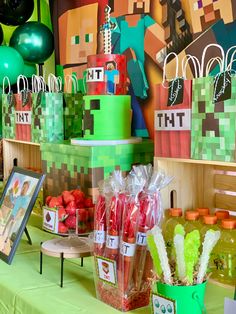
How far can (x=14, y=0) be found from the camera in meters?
2.70

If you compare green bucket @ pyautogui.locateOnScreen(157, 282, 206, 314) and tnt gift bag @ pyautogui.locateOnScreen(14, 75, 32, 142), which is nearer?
green bucket @ pyautogui.locateOnScreen(157, 282, 206, 314)

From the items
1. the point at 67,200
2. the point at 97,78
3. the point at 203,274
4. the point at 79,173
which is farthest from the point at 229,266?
the point at 97,78

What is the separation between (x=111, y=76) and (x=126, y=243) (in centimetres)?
89

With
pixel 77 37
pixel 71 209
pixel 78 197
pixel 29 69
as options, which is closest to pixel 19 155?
pixel 29 69

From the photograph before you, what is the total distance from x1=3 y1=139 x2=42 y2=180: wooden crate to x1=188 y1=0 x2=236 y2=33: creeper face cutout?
1.31 metres

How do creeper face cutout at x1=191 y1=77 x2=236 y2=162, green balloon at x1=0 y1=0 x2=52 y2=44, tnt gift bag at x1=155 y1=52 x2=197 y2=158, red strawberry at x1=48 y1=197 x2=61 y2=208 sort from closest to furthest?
creeper face cutout at x1=191 y1=77 x2=236 y2=162 → tnt gift bag at x1=155 y1=52 x2=197 y2=158 → red strawberry at x1=48 y1=197 x2=61 y2=208 → green balloon at x1=0 y1=0 x2=52 y2=44

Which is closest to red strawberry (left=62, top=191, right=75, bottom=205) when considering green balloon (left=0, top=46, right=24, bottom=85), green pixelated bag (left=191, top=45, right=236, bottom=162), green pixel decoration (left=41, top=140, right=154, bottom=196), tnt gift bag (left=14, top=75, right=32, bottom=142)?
green pixel decoration (left=41, top=140, right=154, bottom=196)

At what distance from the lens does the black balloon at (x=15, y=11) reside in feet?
8.89

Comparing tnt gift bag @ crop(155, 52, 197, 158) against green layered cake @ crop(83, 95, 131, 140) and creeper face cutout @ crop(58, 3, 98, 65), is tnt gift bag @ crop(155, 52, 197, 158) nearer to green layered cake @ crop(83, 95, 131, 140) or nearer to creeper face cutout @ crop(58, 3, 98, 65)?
green layered cake @ crop(83, 95, 131, 140)

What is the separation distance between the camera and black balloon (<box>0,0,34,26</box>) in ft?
8.89

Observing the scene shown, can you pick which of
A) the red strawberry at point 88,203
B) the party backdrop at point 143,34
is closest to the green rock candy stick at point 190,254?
the red strawberry at point 88,203

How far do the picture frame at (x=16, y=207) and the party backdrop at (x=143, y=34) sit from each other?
653 millimetres

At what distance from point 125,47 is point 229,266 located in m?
1.27

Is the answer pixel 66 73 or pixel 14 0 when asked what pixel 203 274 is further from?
pixel 14 0
